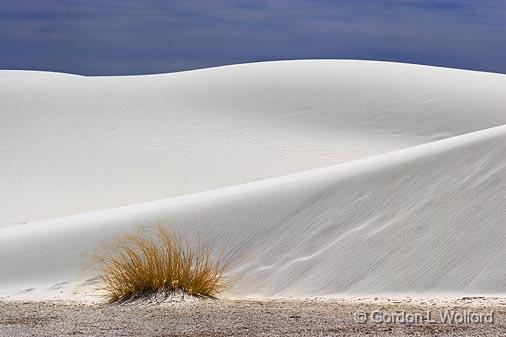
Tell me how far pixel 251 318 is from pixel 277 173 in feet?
57.0

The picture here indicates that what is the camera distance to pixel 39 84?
33.0 meters

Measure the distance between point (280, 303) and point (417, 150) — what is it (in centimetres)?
482

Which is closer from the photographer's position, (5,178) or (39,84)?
(5,178)

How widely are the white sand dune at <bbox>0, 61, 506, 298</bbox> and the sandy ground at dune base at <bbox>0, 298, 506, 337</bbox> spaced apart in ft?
4.85

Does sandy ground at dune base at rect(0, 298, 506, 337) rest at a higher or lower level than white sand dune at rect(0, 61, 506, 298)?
lower

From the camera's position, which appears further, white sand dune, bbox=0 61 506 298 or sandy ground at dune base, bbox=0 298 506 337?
white sand dune, bbox=0 61 506 298

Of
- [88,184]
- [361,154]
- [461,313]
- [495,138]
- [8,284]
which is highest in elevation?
[361,154]

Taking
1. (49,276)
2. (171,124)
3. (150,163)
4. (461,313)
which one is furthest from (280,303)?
(171,124)

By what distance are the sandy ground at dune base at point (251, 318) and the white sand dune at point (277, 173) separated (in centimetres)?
148

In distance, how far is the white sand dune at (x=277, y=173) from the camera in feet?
34.9

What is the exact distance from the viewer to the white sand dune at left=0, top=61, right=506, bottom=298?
34.9 ft

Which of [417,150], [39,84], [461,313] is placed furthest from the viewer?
[39,84]

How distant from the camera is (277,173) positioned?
25.0 m

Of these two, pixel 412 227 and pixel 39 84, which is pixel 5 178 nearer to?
pixel 39 84
